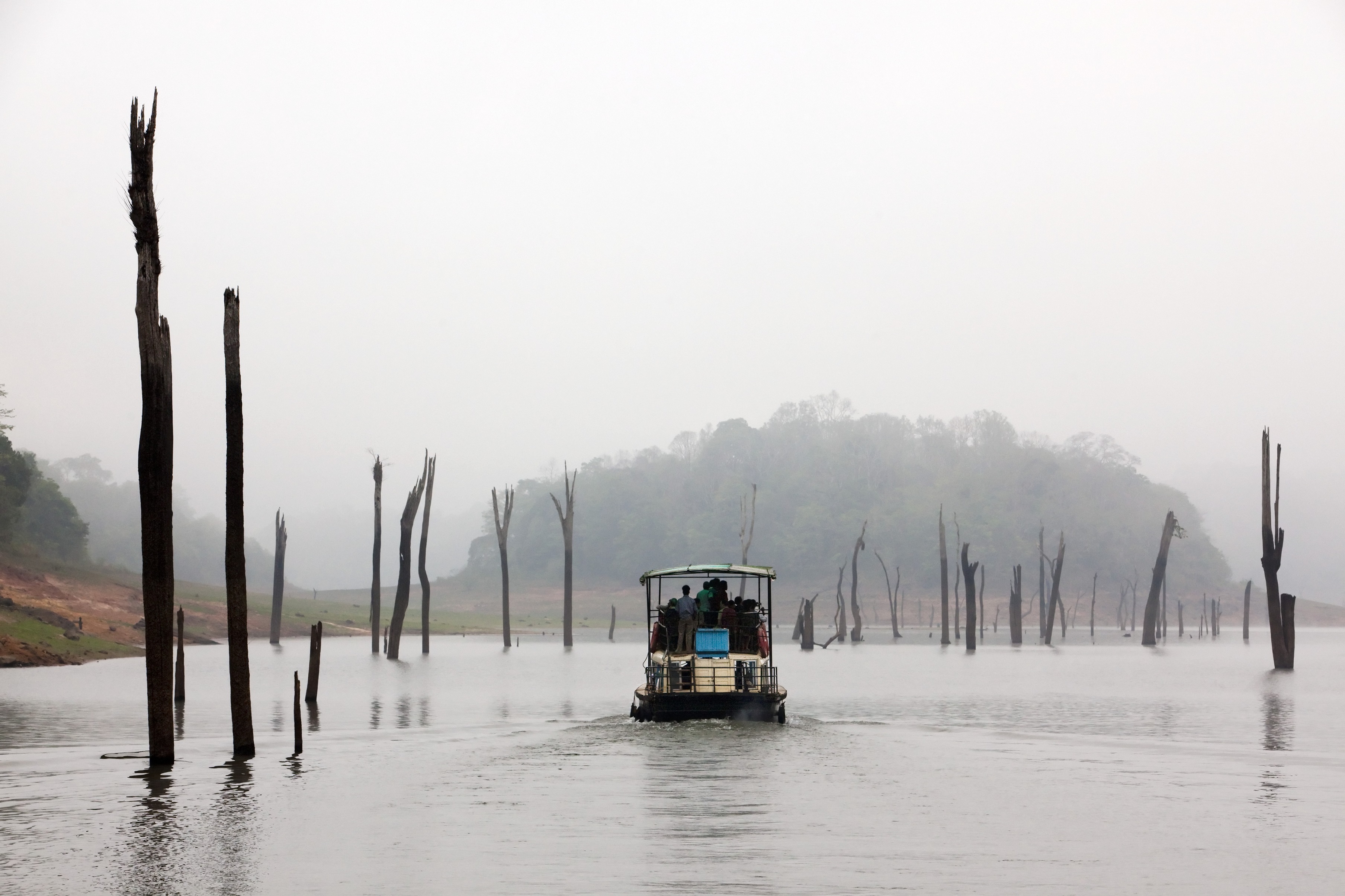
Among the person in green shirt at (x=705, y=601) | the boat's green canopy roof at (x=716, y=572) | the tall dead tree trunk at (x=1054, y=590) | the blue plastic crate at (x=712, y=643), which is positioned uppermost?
the boat's green canopy roof at (x=716, y=572)

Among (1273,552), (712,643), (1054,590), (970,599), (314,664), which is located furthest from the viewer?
(1054,590)

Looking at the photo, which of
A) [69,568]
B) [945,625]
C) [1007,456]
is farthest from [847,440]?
[69,568]

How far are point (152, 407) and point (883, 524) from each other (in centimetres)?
16319

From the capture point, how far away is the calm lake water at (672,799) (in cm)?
1391

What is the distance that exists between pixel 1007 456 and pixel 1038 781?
174044mm

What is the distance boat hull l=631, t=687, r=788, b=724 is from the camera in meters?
28.2

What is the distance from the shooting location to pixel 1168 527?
81.4 metres

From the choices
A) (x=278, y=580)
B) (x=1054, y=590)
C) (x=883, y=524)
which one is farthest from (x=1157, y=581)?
(x=883, y=524)

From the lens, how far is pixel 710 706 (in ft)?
92.4

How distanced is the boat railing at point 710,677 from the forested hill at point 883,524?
441 feet

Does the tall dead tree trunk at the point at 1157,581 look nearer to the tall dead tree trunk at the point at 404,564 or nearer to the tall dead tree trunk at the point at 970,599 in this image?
the tall dead tree trunk at the point at 970,599

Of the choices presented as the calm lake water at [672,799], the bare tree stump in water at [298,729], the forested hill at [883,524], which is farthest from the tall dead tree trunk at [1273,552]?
the forested hill at [883,524]

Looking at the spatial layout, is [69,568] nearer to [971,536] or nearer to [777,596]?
[777,596]

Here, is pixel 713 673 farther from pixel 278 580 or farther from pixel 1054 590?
pixel 1054 590
